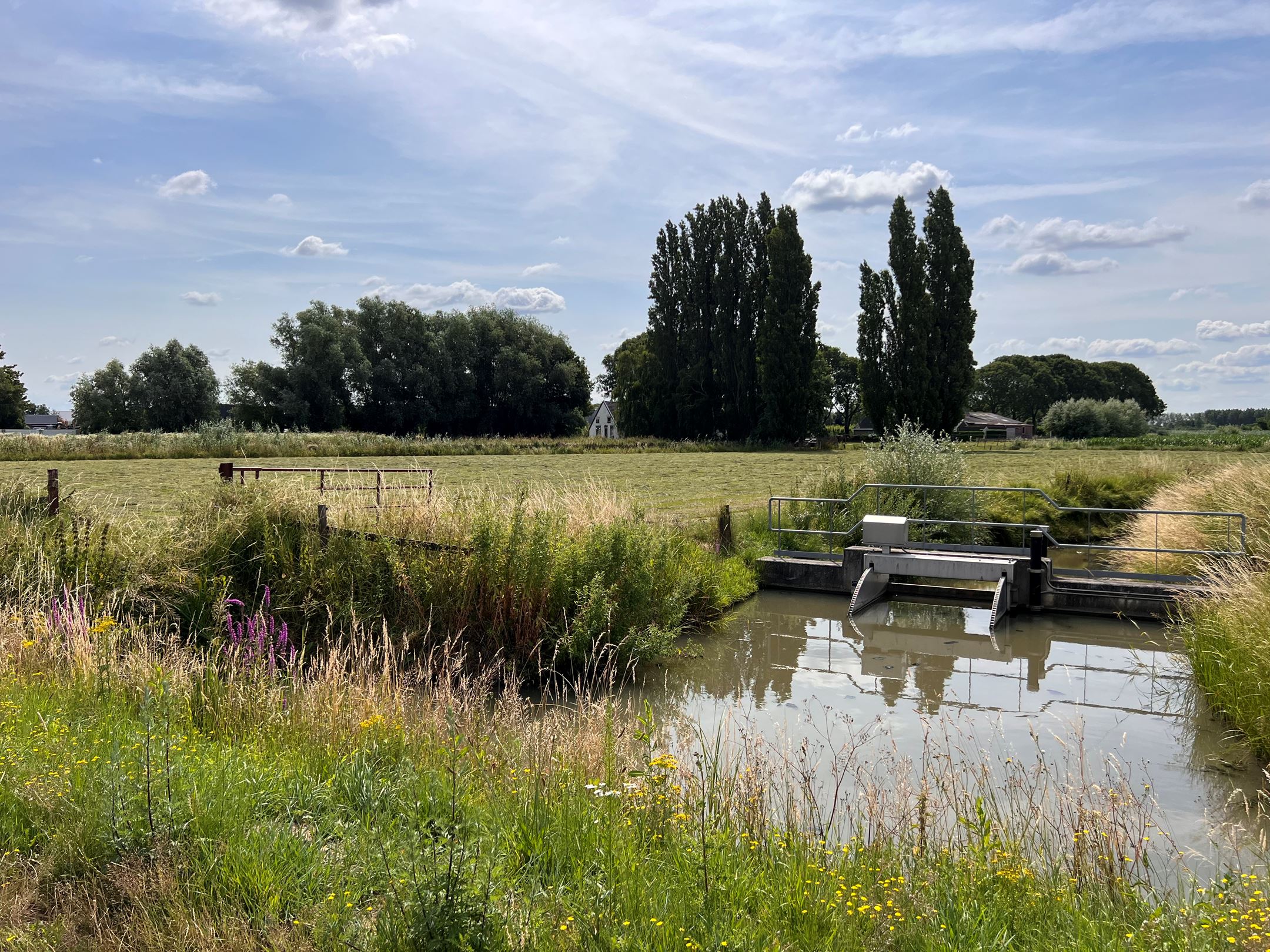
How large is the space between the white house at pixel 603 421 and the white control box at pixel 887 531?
92611 mm

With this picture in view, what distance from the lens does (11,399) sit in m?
82.5

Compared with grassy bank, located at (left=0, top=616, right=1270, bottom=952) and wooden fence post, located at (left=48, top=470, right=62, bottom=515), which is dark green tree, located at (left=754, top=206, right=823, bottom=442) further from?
grassy bank, located at (left=0, top=616, right=1270, bottom=952)

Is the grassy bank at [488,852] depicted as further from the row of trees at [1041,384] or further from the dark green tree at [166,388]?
the row of trees at [1041,384]

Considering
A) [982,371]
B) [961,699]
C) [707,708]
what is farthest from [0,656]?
[982,371]

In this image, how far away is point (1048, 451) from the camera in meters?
55.0

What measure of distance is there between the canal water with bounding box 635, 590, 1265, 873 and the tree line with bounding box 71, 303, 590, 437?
5772 centimetres

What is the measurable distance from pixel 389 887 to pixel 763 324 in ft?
183

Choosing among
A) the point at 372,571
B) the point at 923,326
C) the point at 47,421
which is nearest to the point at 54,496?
the point at 372,571

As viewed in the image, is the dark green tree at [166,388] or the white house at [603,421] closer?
the dark green tree at [166,388]

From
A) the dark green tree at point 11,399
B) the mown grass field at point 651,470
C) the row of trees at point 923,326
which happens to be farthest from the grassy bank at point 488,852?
the dark green tree at point 11,399

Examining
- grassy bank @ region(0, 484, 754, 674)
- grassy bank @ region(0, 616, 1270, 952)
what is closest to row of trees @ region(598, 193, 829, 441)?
grassy bank @ region(0, 484, 754, 674)

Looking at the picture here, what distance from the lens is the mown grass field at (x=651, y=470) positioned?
23969 mm

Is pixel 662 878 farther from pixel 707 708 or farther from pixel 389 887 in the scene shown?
pixel 707 708

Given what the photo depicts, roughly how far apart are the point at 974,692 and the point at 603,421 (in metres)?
102
